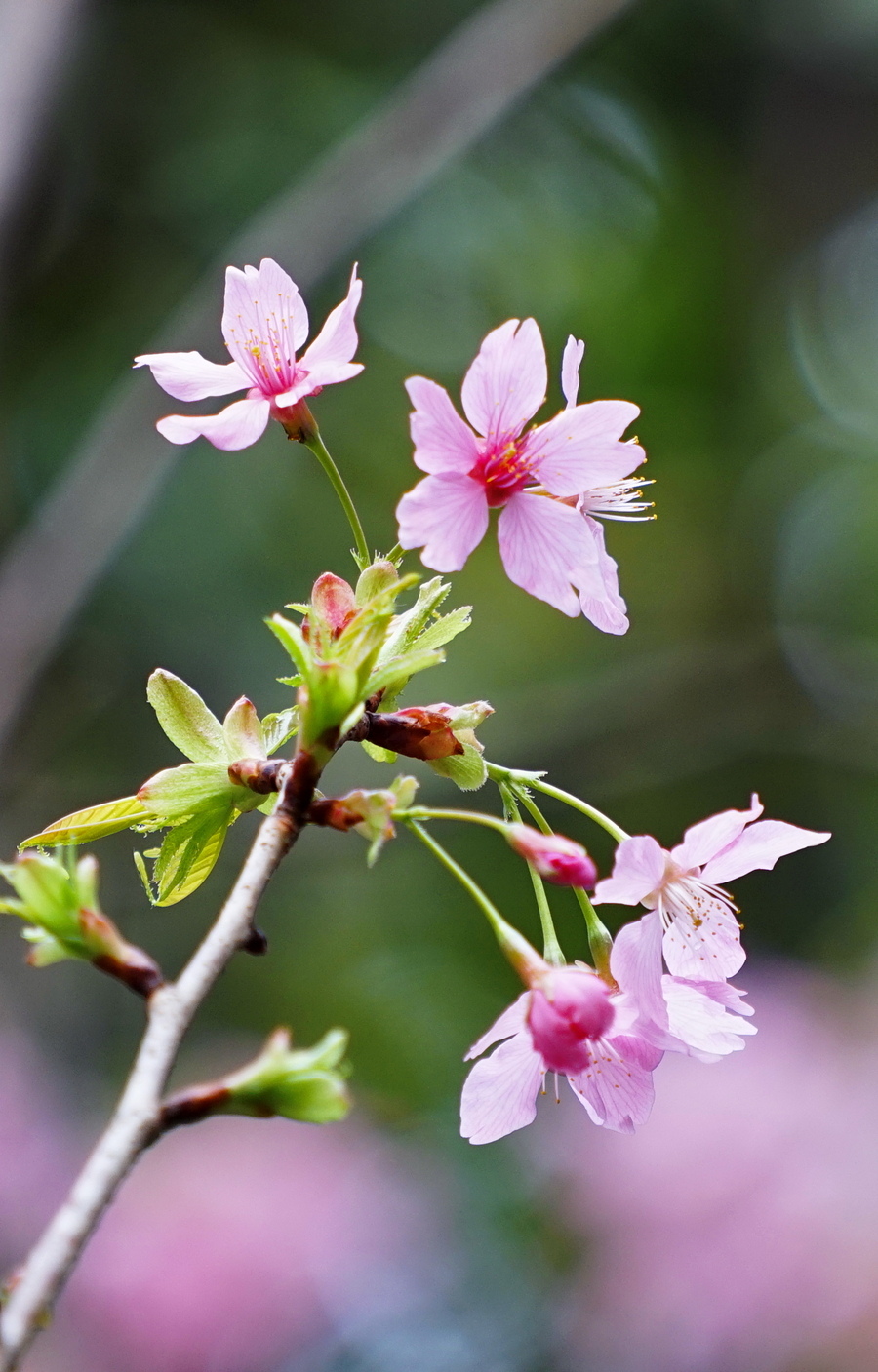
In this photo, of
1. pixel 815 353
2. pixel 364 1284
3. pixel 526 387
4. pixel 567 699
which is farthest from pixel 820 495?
pixel 526 387

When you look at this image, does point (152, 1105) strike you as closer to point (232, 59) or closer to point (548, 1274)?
point (548, 1274)

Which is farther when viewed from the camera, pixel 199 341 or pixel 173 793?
pixel 199 341

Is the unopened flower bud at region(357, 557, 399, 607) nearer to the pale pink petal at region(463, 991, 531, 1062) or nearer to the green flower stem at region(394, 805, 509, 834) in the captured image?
the green flower stem at region(394, 805, 509, 834)

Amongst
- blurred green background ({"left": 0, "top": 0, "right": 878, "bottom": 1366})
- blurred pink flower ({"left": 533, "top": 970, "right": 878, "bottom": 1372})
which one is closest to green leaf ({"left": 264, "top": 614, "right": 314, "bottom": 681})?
blurred pink flower ({"left": 533, "top": 970, "right": 878, "bottom": 1372})

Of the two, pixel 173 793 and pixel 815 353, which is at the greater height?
pixel 173 793

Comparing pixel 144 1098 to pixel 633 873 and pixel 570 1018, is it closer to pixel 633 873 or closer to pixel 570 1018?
pixel 570 1018

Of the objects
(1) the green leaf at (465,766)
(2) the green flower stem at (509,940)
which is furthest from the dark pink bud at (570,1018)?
(1) the green leaf at (465,766)
